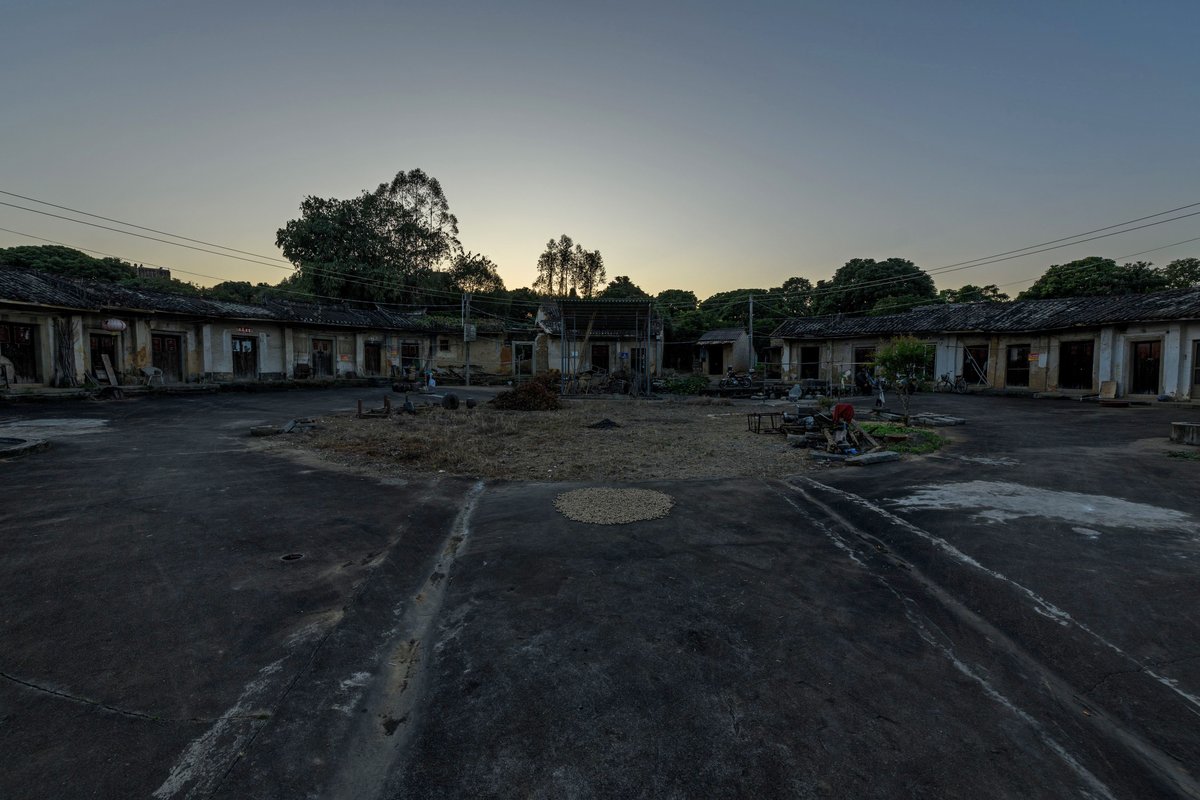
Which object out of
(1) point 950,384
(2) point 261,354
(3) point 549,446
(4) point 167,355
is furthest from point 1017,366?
(4) point 167,355

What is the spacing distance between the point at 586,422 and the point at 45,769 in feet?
39.6

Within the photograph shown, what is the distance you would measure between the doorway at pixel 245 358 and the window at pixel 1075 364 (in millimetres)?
36642

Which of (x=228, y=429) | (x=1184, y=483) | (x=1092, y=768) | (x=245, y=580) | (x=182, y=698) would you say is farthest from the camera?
(x=228, y=429)

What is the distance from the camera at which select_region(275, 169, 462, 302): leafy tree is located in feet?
116

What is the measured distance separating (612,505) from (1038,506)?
4.70 metres

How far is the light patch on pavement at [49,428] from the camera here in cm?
992

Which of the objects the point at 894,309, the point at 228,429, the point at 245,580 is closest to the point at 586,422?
the point at 228,429

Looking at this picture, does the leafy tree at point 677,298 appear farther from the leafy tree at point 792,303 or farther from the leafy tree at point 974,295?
the leafy tree at point 974,295

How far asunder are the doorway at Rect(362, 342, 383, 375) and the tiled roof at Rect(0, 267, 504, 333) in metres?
1.46

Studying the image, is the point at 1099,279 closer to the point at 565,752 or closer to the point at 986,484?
the point at 986,484

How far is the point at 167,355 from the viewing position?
74.7ft

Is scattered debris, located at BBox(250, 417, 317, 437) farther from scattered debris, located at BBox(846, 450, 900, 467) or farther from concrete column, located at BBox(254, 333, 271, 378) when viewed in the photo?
concrete column, located at BBox(254, 333, 271, 378)

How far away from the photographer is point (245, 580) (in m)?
3.98

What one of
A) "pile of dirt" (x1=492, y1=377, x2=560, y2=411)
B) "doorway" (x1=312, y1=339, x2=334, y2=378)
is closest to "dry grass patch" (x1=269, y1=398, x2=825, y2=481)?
"pile of dirt" (x1=492, y1=377, x2=560, y2=411)
